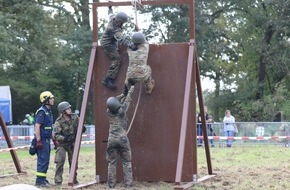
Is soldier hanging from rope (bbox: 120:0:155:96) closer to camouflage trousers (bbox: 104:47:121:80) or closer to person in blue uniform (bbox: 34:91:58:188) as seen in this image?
camouflage trousers (bbox: 104:47:121:80)

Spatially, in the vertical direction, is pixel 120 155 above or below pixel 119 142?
below

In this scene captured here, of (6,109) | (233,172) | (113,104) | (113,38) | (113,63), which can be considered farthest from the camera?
(6,109)

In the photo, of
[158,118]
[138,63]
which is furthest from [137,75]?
[158,118]

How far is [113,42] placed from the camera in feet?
44.0

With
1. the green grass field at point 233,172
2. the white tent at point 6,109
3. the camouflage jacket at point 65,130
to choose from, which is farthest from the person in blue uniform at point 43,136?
the white tent at point 6,109

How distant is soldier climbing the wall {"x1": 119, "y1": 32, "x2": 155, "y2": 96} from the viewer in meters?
12.9

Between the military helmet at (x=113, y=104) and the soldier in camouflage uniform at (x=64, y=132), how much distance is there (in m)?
1.37

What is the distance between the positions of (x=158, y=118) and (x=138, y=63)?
120 cm

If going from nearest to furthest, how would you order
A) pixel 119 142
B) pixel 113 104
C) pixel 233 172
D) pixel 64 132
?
pixel 113 104
pixel 119 142
pixel 64 132
pixel 233 172

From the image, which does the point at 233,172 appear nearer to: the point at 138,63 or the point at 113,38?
the point at 138,63

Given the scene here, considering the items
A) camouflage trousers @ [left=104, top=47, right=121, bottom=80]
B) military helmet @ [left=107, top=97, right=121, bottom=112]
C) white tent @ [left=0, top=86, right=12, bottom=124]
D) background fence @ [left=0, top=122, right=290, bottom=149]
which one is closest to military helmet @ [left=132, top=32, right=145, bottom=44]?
camouflage trousers @ [left=104, top=47, right=121, bottom=80]

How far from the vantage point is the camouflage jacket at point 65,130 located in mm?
13688

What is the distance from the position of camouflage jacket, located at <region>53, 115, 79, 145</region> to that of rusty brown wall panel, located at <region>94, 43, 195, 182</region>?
1.59ft

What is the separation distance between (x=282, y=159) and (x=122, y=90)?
310 inches
